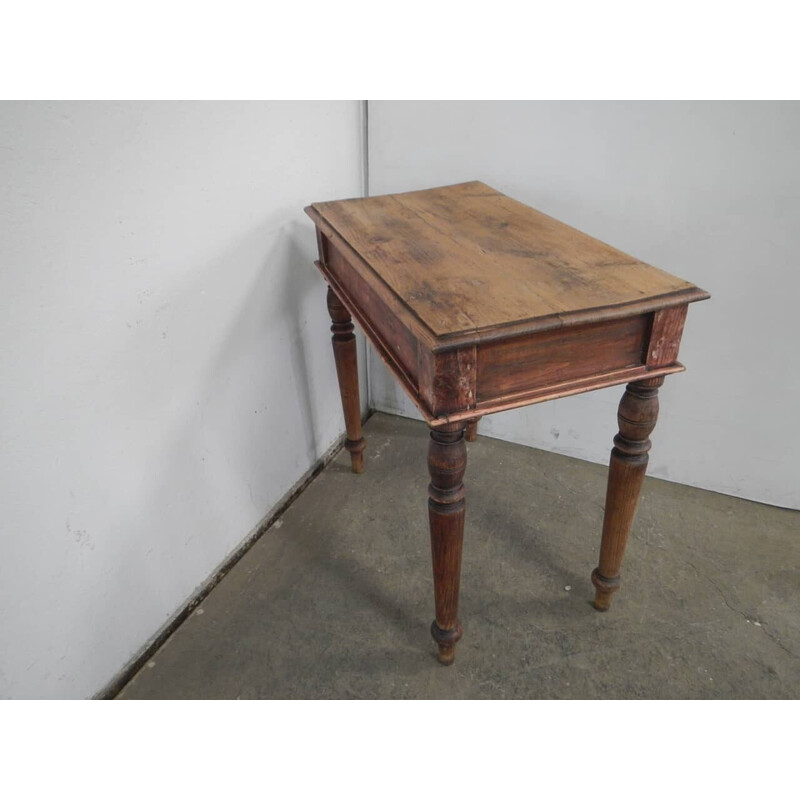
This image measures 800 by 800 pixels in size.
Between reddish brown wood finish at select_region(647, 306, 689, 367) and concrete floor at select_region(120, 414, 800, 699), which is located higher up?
reddish brown wood finish at select_region(647, 306, 689, 367)

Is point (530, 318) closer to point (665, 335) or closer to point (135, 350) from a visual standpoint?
point (665, 335)

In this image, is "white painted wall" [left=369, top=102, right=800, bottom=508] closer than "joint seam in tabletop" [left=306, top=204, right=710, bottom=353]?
No

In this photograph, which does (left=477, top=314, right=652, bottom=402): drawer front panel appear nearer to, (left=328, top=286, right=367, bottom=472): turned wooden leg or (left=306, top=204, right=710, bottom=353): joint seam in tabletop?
(left=306, top=204, right=710, bottom=353): joint seam in tabletop

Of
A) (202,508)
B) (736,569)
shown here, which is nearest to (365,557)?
(202,508)

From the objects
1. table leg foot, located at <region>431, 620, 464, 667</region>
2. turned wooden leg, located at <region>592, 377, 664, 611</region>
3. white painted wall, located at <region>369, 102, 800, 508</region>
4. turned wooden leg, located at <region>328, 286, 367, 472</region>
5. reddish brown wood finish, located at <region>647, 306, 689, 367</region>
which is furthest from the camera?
turned wooden leg, located at <region>328, 286, 367, 472</region>

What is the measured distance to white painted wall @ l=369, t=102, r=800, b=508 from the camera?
154cm

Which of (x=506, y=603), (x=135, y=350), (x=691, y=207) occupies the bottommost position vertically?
(x=506, y=603)

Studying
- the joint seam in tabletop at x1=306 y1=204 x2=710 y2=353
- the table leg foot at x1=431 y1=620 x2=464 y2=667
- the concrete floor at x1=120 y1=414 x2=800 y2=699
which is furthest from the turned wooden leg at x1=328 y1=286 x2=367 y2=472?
the table leg foot at x1=431 y1=620 x2=464 y2=667

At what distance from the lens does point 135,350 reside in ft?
4.10

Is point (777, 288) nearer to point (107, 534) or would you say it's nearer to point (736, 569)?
point (736, 569)

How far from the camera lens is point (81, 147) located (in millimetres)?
1062

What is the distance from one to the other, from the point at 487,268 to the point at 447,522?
0.49 m

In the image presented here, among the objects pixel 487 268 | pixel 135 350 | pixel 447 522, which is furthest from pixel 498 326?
pixel 135 350

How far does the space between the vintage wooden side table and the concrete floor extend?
4.9 inches
